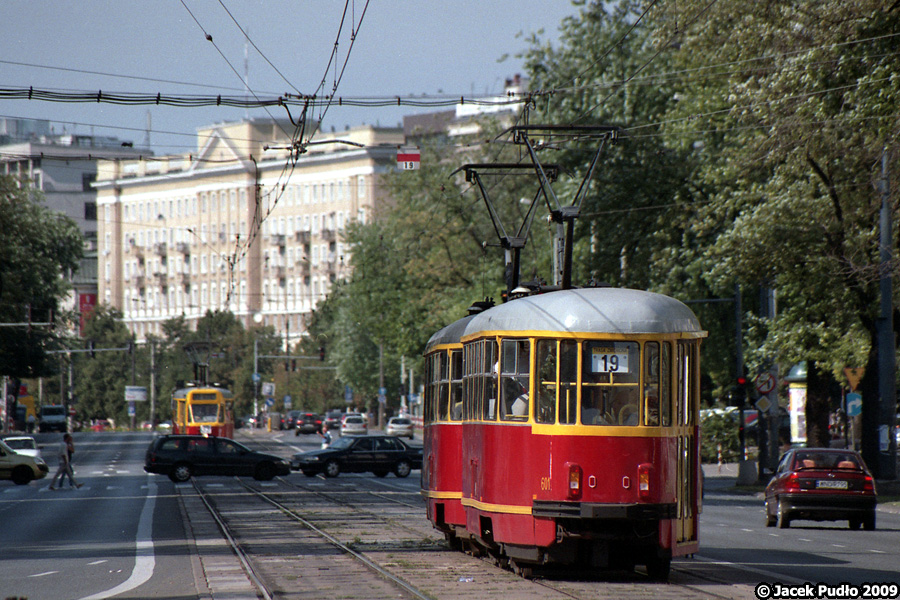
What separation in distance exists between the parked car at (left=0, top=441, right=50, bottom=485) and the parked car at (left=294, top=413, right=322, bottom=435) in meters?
49.0

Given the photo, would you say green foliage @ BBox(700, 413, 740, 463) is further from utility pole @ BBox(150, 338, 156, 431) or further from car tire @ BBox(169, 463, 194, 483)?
utility pole @ BBox(150, 338, 156, 431)

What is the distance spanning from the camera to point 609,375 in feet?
47.1

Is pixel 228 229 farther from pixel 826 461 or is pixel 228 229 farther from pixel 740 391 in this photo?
pixel 826 461

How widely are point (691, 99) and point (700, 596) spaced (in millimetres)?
25999

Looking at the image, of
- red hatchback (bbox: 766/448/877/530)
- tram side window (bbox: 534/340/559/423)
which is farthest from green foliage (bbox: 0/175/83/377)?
tram side window (bbox: 534/340/559/423)

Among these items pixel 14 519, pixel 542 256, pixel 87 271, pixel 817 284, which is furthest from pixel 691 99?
pixel 87 271

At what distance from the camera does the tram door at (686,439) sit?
562 inches

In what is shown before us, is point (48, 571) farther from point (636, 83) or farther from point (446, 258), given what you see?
point (446, 258)

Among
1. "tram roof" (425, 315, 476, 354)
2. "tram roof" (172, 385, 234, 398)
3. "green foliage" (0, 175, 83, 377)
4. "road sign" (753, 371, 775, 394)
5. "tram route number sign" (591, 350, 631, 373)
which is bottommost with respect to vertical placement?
"tram roof" (172, 385, 234, 398)

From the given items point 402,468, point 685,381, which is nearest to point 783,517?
point 685,381

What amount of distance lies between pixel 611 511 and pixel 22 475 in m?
32.6

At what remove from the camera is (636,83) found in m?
40.3

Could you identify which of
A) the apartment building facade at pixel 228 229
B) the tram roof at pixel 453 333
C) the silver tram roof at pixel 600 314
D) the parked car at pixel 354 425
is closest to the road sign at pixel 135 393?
the apartment building facade at pixel 228 229

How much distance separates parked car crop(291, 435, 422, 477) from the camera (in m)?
44.0
